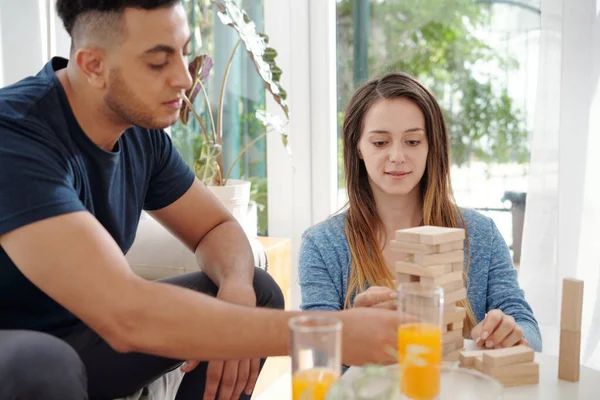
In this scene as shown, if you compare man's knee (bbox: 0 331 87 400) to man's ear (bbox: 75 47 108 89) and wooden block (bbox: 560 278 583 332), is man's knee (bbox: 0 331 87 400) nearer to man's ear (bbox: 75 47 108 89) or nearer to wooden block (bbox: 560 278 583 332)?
man's ear (bbox: 75 47 108 89)

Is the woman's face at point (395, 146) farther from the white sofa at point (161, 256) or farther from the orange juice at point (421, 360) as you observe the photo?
the orange juice at point (421, 360)

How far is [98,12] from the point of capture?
4.96 ft

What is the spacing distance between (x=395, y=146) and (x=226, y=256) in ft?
1.89

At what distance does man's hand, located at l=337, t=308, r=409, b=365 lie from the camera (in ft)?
3.88

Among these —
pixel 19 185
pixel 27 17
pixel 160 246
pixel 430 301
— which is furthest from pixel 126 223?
pixel 27 17

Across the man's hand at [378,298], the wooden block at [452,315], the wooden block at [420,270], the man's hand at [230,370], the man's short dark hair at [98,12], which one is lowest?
the man's hand at [230,370]

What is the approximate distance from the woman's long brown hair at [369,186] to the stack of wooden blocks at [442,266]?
489 millimetres

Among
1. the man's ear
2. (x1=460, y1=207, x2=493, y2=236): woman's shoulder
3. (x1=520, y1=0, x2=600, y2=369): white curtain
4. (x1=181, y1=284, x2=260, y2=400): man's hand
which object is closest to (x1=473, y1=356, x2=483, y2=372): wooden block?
(x1=181, y1=284, x2=260, y2=400): man's hand

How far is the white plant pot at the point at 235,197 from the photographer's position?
262 centimetres

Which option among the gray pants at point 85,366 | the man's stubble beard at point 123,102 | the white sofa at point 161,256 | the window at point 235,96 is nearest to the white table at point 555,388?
the gray pants at point 85,366

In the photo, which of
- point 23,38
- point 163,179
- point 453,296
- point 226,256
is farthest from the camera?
point 23,38

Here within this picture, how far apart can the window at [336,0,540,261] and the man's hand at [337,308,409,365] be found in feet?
6.17

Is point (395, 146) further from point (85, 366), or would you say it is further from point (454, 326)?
point (85, 366)

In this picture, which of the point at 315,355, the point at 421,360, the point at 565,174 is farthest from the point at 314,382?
the point at 565,174
